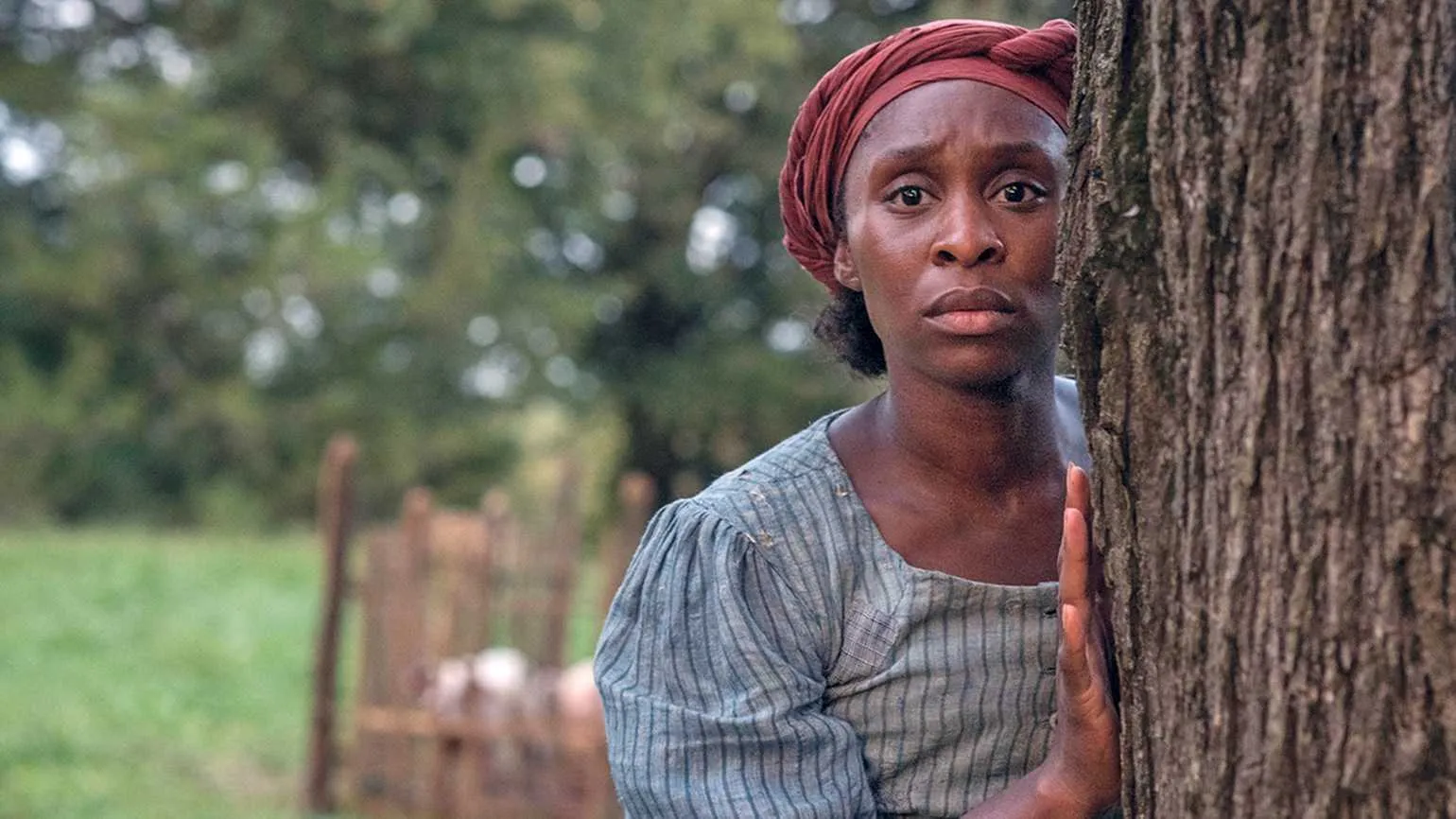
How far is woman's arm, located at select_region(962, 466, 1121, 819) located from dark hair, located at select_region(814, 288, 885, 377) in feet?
1.78

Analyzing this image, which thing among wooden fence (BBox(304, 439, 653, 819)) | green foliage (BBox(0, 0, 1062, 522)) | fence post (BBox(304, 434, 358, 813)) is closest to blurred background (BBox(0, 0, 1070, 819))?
green foliage (BBox(0, 0, 1062, 522))

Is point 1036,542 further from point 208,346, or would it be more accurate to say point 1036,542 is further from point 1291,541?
point 208,346

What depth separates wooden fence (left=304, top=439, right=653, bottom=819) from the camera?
7.38 metres

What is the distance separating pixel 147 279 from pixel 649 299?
6814 millimetres

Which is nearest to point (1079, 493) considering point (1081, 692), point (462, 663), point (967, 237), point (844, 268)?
point (1081, 692)

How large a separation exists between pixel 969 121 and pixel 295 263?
Answer: 42.8ft

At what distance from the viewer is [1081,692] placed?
1.88m

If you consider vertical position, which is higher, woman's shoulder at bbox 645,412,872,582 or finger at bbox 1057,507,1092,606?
woman's shoulder at bbox 645,412,872,582

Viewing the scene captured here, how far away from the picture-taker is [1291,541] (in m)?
1.64

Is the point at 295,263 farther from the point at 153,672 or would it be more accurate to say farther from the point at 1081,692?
the point at 1081,692

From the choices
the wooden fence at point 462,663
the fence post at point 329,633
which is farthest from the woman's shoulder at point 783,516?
the fence post at point 329,633

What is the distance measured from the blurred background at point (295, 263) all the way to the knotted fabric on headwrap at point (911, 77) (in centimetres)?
918

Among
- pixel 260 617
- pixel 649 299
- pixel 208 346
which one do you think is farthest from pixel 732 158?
pixel 260 617

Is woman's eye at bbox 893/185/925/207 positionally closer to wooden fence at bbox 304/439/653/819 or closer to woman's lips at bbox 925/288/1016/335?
woman's lips at bbox 925/288/1016/335
